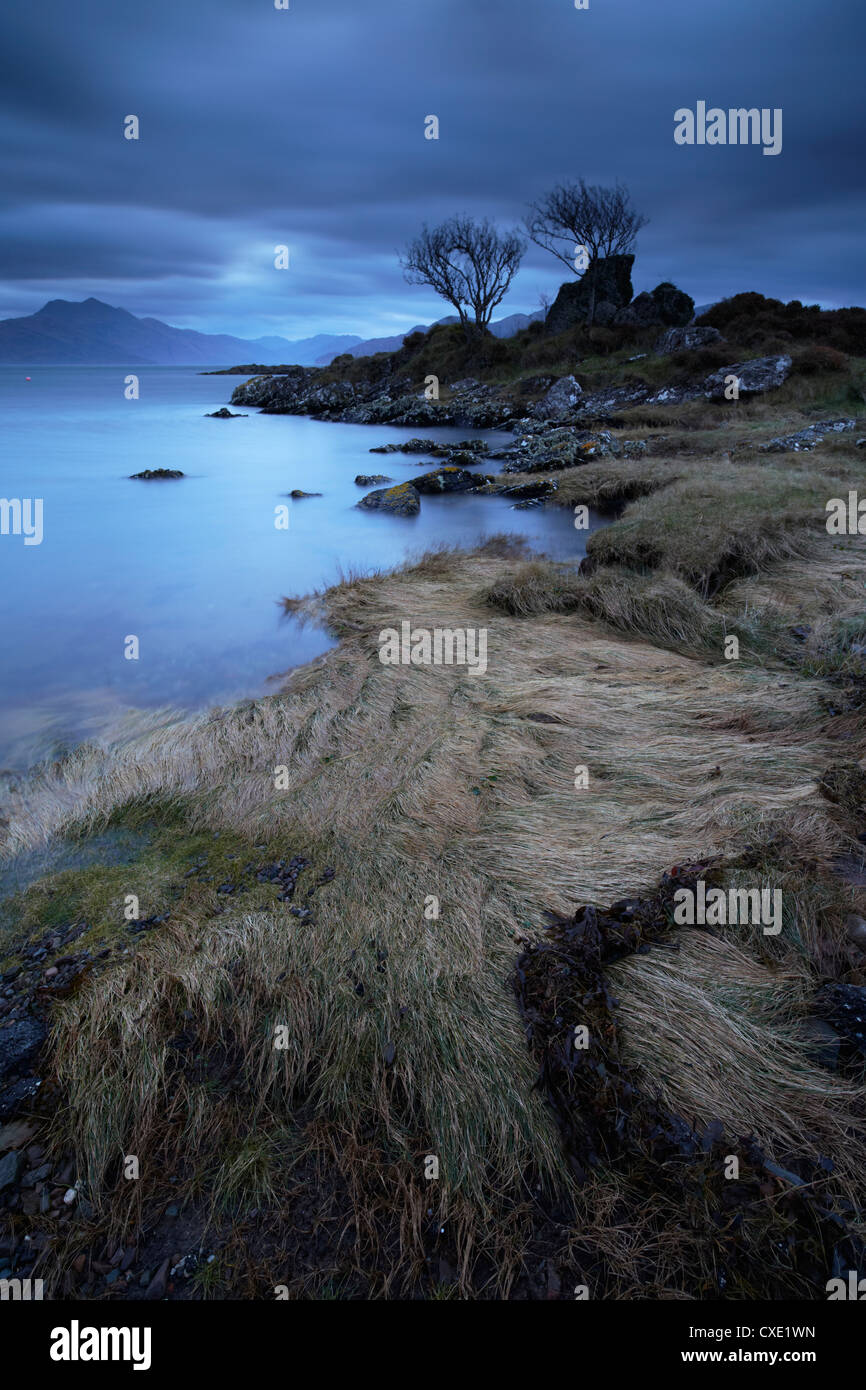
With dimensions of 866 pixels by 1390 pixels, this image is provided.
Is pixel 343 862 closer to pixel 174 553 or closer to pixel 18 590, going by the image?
pixel 18 590

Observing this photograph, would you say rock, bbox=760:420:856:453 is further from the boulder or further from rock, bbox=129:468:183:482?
rock, bbox=129:468:183:482

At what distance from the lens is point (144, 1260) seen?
2.48 m

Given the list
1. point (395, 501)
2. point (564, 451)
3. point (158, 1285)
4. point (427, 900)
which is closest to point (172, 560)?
point (395, 501)

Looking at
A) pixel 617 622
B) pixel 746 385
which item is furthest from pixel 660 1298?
pixel 746 385

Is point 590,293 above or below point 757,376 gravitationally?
above

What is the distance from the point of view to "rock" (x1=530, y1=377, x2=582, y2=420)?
30.6 metres

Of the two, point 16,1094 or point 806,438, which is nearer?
point 16,1094

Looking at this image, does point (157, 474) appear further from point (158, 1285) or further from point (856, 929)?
point (856, 929)

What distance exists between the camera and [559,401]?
31.0 m

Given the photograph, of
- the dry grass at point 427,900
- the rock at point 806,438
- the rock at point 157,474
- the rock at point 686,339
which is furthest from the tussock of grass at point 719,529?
the rock at point 686,339

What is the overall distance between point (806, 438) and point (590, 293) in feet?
117

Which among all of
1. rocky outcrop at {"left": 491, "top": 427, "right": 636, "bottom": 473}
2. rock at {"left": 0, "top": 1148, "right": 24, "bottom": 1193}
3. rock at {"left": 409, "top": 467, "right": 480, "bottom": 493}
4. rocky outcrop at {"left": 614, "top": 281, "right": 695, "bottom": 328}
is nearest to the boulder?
rocky outcrop at {"left": 614, "top": 281, "right": 695, "bottom": 328}

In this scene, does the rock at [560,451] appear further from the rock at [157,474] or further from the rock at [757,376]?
the rock at [157,474]

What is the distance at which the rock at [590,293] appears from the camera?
45.8 metres
